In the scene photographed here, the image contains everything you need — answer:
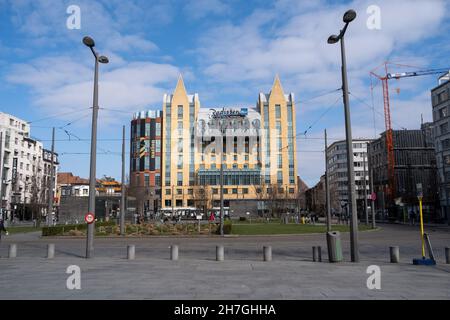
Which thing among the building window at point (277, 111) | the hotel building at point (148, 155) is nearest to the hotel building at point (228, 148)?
the building window at point (277, 111)

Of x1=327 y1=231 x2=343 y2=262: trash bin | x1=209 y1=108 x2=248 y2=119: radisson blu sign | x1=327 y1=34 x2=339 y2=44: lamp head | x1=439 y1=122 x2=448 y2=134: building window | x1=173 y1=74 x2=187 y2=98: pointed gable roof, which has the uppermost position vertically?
x1=173 y1=74 x2=187 y2=98: pointed gable roof

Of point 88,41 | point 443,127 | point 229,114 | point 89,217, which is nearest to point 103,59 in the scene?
point 88,41

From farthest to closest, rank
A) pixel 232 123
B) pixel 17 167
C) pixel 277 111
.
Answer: pixel 277 111 → pixel 232 123 → pixel 17 167

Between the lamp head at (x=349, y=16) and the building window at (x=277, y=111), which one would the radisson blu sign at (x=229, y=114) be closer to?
the building window at (x=277, y=111)

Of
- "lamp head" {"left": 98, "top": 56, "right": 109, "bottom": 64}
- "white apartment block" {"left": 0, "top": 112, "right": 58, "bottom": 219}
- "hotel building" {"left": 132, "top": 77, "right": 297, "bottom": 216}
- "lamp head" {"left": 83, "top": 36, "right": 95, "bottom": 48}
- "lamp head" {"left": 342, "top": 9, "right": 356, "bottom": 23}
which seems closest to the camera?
"lamp head" {"left": 342, "top": 9, "right": 356, "bottom": 23}

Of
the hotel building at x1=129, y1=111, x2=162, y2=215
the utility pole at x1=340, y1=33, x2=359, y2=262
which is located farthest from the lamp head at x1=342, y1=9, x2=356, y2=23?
the hotel building at x1=129, y1=111, x2=162, y2=215

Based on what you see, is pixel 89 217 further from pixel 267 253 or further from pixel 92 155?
pixel 267 253

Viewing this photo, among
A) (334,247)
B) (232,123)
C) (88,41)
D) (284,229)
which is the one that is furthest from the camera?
(232,123)

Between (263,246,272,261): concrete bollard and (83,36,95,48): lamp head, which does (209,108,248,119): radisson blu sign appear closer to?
(83,36,95,48): lamp head
